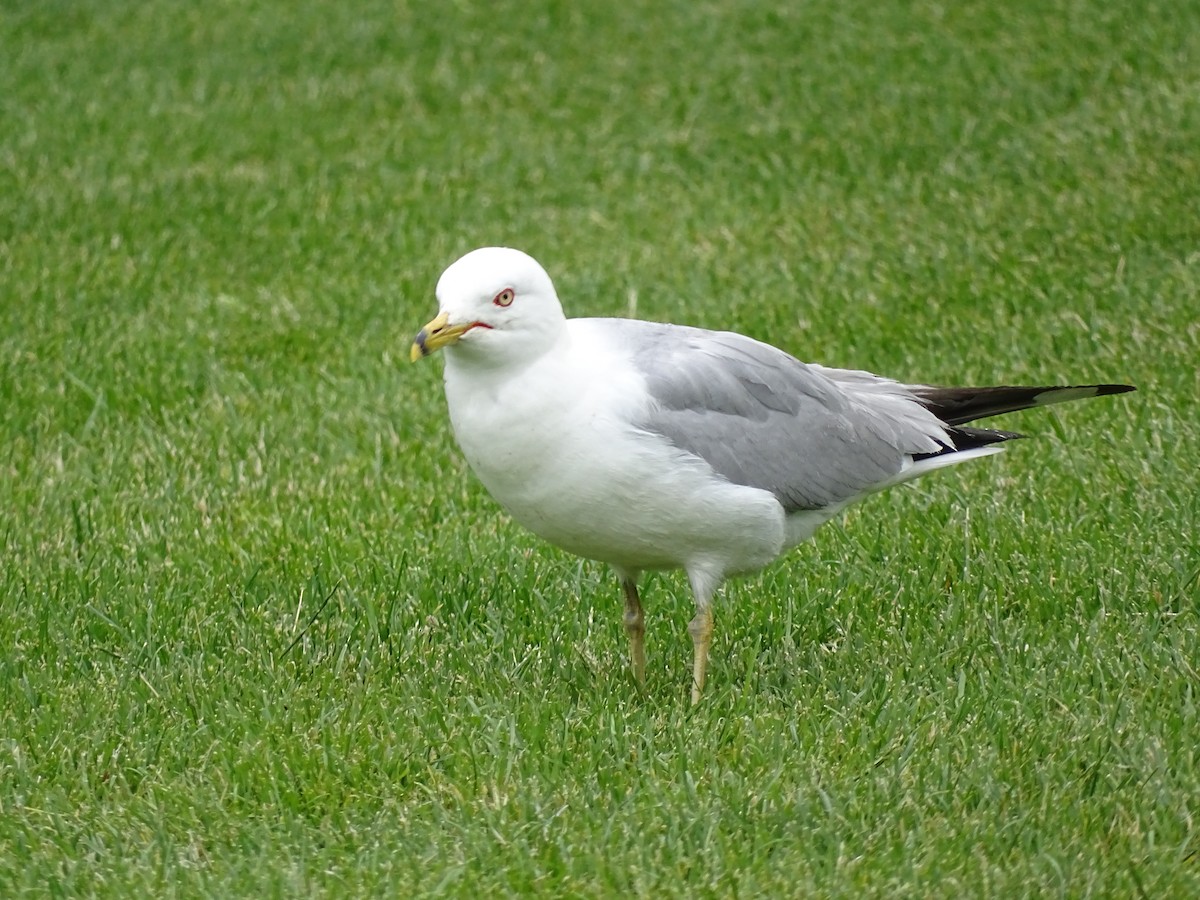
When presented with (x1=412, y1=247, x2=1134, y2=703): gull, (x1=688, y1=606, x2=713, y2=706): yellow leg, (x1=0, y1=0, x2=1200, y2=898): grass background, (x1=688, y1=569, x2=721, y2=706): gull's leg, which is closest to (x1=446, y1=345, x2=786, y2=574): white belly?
(x1=412, y1=247, x2=1134, y2=703): gull

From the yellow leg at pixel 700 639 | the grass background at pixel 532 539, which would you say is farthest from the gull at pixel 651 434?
the grass background at pixel 532 539

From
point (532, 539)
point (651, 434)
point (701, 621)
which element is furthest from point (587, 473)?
point (532, 539)

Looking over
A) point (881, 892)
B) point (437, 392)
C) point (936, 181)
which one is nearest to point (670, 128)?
point (936, 181)

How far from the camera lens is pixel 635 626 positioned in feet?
15.7

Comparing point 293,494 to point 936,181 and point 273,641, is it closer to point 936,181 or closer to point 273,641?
point 273,641

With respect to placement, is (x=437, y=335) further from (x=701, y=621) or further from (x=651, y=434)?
(x=701, y=621)

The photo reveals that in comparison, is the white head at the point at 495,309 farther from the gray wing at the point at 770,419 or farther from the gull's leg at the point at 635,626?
the gull's leg at the point at 635,626

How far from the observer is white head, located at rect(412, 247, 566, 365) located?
13.8 feet

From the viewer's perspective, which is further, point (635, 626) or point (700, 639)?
point (635, 626)

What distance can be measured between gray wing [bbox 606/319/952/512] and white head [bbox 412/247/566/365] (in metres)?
0.35

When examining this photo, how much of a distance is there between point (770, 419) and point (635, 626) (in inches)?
27.2

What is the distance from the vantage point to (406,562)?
5488 mm

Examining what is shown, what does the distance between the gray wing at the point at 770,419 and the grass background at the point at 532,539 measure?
0.50 m

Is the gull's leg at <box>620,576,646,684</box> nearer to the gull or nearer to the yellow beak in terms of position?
the gull
